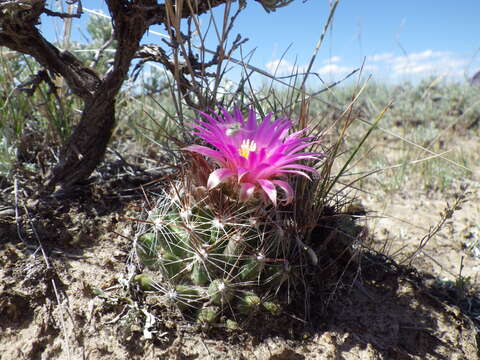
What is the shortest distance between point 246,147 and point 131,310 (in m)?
0.78

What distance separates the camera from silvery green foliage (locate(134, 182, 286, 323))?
1420 mm

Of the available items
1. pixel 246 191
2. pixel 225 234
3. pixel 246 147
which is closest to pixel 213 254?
pixel 225 234

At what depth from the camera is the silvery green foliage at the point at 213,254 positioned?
55.9 inches

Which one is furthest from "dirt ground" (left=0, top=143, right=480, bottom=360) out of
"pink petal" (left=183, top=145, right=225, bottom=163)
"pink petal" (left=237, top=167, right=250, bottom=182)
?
"pink petal" (left=237, top=167, right=250, bottom=182)

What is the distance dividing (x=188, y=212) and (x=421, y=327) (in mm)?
1139

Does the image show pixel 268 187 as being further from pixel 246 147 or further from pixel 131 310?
pixel 131 310

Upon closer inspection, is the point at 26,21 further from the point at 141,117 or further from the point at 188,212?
the point at 141,117

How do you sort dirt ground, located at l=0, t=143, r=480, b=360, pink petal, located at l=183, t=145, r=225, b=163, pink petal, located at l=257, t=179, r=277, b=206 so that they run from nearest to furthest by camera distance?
1. pink petal, located at l=257, t=179, r=277, b=206
2. pink petal, located at l=183, t=145, r=225, b=163
3. dirt ground, located at l=0, t=143, r=480, b=360

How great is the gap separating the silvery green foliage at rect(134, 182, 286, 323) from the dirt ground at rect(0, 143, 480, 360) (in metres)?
0.13

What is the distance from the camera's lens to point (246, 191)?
1.28 meters

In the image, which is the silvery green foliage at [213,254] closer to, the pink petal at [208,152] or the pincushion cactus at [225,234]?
the pincushion cactus at [225,234]

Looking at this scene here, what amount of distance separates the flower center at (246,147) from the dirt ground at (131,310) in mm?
479

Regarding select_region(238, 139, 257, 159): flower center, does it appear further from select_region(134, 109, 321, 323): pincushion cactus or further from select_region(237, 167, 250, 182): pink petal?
select_region(237, 167, 250, 182): pink petal

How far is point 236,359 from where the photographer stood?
1.45 metres
